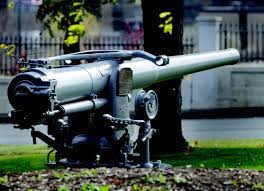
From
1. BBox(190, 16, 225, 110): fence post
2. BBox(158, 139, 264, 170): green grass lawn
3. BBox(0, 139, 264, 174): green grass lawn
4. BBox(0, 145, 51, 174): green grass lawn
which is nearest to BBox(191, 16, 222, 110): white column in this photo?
BBox(190, 16, 225, 110): fence post

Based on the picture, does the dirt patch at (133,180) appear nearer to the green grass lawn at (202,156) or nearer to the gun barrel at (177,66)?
the gun barrel at (177,66)

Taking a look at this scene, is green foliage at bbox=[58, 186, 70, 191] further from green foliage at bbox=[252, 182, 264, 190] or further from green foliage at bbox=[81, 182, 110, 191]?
green foliage at bbox=[252, 182, 264, 190]

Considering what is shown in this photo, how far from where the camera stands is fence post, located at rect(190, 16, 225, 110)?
90.5ft

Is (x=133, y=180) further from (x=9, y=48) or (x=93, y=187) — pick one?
(x=9, y=48)

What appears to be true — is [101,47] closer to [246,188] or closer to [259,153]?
[259,153]

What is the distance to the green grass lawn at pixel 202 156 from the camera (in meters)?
13.1

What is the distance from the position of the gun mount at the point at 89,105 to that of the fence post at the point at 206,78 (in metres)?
18.1

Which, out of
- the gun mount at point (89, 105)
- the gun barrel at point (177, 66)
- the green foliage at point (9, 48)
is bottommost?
the gun mount at point (89, 105)

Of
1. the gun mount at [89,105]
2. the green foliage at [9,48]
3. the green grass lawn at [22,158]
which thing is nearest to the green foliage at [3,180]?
the gun mount at [89,105]

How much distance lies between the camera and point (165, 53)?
14820 millimetres

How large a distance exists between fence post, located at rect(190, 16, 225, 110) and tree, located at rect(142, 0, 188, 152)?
1246 cm

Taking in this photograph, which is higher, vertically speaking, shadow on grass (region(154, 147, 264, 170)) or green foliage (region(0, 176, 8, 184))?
green foliage (region(0, 176, 8, 184))

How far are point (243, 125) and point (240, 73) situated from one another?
4688 millimetres

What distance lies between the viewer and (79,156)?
27.9 feet
